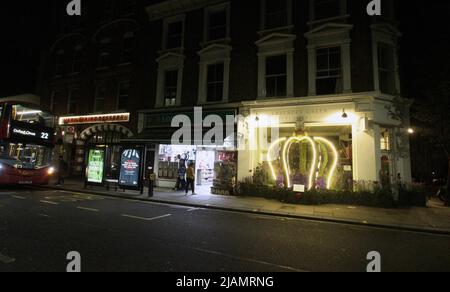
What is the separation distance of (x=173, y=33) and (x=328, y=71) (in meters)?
11.3

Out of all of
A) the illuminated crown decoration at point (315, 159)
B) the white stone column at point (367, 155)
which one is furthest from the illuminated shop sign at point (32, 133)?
the white stone column at point (367, 155)

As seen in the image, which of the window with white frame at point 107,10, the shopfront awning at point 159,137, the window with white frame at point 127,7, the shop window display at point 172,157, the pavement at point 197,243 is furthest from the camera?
the window with white frame at point 107,10

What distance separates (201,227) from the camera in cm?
742

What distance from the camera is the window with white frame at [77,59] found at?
2277 cm

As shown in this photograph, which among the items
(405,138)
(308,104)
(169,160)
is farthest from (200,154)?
(405,138)

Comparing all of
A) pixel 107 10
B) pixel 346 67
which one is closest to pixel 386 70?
pixel 346 67

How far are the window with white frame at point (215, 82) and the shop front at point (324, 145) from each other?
9.08ft

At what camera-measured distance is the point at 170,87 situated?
18359 millimetres

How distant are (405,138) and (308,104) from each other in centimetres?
514

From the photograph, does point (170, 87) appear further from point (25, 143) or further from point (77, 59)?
point (77, 59)

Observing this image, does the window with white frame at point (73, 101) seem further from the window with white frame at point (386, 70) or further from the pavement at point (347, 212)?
the window with white frame at point (386, 70)

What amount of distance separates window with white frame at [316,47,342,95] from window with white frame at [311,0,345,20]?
1.88 metres

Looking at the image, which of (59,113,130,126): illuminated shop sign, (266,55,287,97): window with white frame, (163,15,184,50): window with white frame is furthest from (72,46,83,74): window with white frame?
(266,55,287,97): window with white frame

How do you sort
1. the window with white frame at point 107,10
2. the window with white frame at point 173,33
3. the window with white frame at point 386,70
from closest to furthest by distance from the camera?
1. the window with white frame at point 386,70
2. the window with white frame at point 173,33
3. the window with white frame at point 107,10
